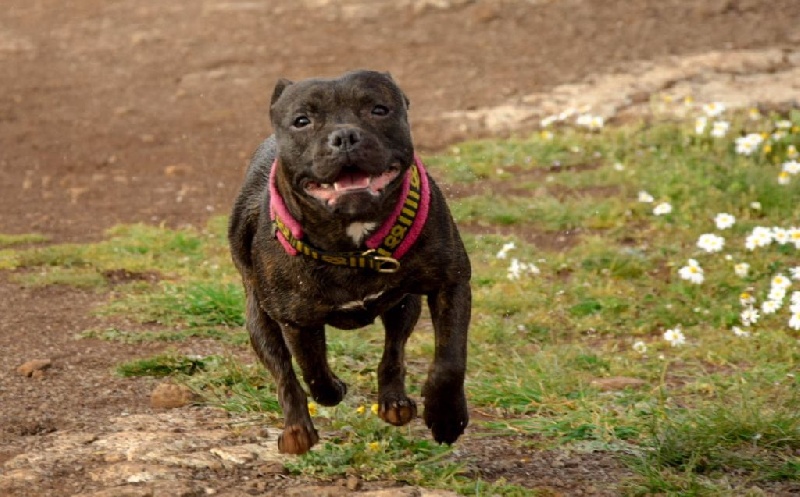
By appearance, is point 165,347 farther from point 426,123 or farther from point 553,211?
point 426,123

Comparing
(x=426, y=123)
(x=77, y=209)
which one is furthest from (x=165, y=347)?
(x=426, y=123)

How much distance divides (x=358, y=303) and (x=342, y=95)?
0.74 m

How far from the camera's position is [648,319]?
715 centimetres

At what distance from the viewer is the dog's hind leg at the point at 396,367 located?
4.75 m

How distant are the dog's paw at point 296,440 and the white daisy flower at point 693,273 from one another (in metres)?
3.33

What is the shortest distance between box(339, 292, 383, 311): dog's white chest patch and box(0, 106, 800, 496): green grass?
62 cm

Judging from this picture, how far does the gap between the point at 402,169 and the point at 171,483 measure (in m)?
1.38

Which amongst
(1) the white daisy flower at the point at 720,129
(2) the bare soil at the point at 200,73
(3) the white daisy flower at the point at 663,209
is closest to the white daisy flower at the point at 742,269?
(3) the white daisy flower at the point at 663,209

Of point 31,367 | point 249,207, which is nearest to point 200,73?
point 31,367

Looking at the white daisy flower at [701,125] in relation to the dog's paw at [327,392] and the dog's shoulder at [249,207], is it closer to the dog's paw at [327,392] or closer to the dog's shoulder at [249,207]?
the dog's shoulder at [249,207]

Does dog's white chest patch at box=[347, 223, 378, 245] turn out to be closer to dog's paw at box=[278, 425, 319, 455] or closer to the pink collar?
the pink collar

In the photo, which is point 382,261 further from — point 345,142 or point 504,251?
point 504,251

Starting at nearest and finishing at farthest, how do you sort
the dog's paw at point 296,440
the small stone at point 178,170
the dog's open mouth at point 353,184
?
the dog's open mouth at point 353,184
the dog's paw at point 296,440
the small stone at point 178,170

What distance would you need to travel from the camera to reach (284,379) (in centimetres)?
490
